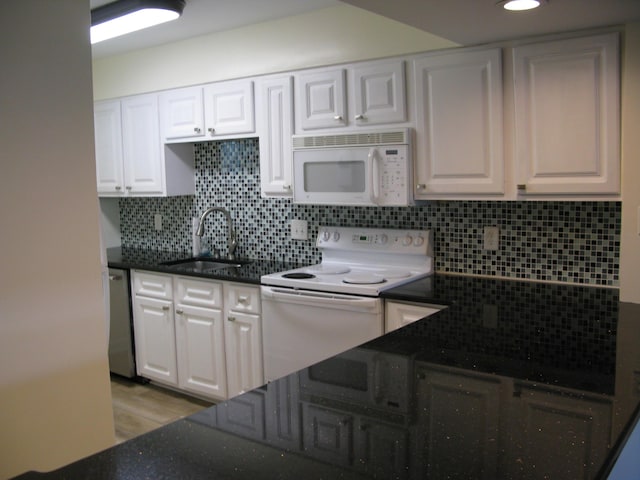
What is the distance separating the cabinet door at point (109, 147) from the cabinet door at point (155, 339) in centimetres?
93

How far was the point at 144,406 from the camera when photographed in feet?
12.5

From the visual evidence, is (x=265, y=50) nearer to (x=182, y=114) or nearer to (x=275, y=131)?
(x=275, y=131)

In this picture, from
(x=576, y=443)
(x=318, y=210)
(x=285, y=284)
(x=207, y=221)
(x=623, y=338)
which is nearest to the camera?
(x=576, y=443)

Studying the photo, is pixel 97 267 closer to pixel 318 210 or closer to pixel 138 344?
pixel 318 210

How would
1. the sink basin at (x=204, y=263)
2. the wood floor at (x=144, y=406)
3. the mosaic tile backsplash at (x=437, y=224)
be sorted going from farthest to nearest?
the sink basin at (x=204, y=263) < the wood floor at (x=144, y=406) < the mosaic tile backsplash at (x=437, y=224)

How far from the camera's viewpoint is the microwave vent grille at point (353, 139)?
2998mm

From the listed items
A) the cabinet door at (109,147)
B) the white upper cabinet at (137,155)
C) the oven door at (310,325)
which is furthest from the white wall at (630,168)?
the cabinet door at (109,147)

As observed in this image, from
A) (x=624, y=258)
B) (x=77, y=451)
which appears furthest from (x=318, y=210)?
(x=77, y=451)

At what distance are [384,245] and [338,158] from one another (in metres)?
0.57

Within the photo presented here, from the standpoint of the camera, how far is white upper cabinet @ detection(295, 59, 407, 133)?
3025 millimetres

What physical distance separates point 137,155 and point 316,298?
1976 millimetres

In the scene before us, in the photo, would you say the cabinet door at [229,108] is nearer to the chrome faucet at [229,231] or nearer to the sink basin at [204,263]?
the chrome faucet at [229,231]

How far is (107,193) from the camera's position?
447 centimetres

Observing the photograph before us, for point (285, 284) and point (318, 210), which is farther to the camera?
point (318, 210)
